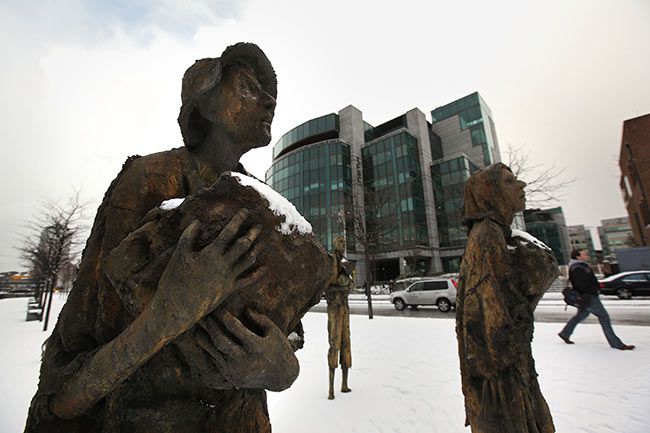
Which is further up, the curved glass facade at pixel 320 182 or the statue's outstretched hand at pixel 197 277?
the curved glass facade at pixel 320 182

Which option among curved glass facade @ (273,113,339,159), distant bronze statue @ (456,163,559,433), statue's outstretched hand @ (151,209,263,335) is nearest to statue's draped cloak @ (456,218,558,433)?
distant bronze statue @ (456,163,559,433)

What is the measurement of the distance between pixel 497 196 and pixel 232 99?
8.50 feet

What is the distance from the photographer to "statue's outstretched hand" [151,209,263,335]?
80cm

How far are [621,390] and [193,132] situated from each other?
6.73 m

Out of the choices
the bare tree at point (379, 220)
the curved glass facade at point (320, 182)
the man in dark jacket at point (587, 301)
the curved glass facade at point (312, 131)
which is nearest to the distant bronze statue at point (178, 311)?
the man in dark jacket at point (587, 301)

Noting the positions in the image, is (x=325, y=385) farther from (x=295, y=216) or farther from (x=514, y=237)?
(x=295, y=216)

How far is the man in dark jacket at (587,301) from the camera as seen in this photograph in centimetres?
686

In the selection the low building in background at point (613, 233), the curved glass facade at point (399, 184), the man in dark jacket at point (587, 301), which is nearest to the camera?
the man in dark jacket at point (587, 301)

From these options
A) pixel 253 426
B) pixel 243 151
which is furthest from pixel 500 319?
pixel 243 151

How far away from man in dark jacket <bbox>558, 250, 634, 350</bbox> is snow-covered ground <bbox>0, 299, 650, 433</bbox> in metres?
0.27

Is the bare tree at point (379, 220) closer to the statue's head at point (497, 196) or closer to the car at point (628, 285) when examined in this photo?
the car at point (628, 285)

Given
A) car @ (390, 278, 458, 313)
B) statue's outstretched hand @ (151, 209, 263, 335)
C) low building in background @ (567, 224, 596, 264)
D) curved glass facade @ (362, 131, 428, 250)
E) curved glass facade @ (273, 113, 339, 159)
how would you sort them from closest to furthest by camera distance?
statue's outstretched hand @ (151, 209, 263, 335) → car @ (390, 278, 458, 313) → curved glass facade @ (362, 131, 428, 250) → curved glass facade @ (273, 113, 339, 159) → low building in background @ (567, 224, 596, 264)

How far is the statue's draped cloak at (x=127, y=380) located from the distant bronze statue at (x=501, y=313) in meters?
1.94

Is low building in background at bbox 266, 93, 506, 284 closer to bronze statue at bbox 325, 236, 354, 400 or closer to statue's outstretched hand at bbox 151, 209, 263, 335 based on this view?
bronze statue at bbox 325, 236, 354, 400
